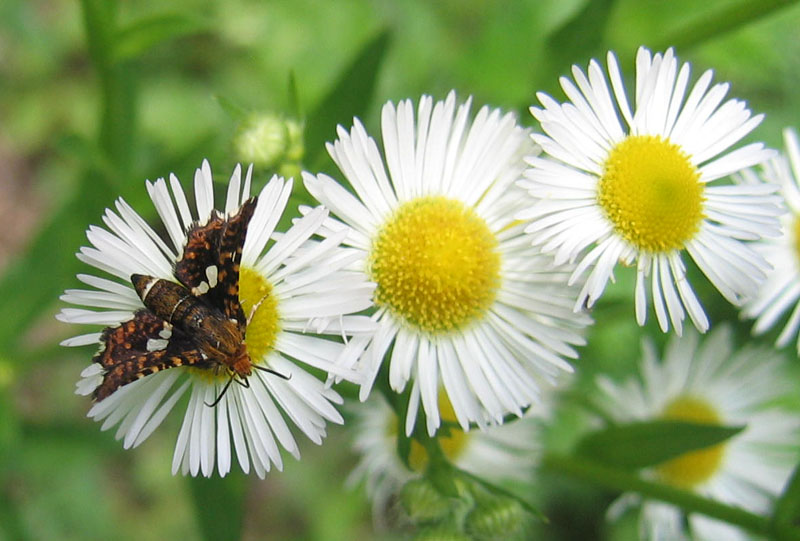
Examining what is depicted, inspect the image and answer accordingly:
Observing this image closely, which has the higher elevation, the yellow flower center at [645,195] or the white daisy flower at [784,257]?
the yellow flower center at [645,195]

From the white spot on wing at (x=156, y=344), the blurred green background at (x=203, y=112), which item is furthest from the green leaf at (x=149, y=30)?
the white spot on wing at (x=156, y=344)

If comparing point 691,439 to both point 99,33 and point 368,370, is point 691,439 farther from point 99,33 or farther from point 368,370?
point 99,33

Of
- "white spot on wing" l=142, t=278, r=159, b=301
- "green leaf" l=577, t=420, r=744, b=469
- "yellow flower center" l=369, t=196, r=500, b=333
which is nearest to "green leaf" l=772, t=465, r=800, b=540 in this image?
"green leaf" l=577, t=420, r=744, b=469

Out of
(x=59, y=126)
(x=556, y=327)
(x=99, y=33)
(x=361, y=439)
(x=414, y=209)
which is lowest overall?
(x=361, y=439)

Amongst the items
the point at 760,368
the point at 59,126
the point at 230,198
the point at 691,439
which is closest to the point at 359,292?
the point at 230,198

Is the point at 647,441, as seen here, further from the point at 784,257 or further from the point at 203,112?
the point at 203,112

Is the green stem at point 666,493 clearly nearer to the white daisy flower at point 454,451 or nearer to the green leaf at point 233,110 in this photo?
the white daisy flower at point 454,451
